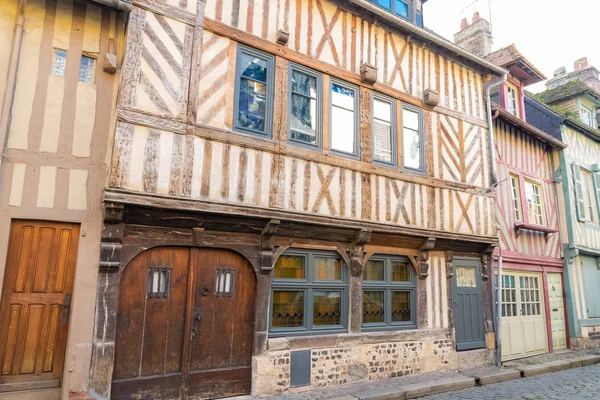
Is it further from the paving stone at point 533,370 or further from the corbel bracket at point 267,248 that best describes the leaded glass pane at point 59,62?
the paving stone at point 533,370

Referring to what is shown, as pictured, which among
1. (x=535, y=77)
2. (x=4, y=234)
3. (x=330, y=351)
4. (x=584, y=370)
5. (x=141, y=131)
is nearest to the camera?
(x=4, y=234)

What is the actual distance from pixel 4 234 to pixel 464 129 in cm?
732

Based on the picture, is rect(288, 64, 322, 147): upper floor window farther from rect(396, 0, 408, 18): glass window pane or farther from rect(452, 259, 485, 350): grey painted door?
rect(452, 259, 485, 350): grey painted door

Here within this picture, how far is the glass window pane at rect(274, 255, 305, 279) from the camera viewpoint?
18.6ft

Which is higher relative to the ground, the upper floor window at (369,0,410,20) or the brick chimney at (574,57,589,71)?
the brick chimney at (574,57,589,71)

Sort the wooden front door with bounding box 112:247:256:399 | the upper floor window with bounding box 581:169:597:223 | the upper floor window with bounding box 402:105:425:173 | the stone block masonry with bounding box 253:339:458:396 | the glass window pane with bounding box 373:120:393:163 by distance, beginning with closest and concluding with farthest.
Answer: the wooden front door with bounding box 112:247:256:399 < the stone block masonry with bounding box 253:339:458:396 < the glass window pane with bounding box 373:120:393:163 < the upper floor window with bounding box 402:105:425:173 < the upper floor window with bounding box 581:169:597:223

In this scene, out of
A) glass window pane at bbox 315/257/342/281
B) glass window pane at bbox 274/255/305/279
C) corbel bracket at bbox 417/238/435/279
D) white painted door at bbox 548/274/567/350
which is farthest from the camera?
white painted door at bbox 548/274/567/350

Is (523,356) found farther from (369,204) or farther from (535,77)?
(535,77)

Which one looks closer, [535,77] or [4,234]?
[4,234]

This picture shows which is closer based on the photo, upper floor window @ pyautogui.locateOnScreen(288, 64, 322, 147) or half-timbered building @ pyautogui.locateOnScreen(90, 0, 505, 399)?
half-timbered building @ pyautogui.locateOnScreen(90, 0, 505, 399)

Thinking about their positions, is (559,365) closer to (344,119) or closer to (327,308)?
(327,308)

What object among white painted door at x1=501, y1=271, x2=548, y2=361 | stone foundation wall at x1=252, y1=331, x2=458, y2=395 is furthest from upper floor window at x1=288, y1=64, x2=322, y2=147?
white painted door at x1=501, y1=271, x2=548, y2=361

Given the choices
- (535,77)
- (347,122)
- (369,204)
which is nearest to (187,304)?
(369,204)

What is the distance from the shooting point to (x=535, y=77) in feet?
34.0
